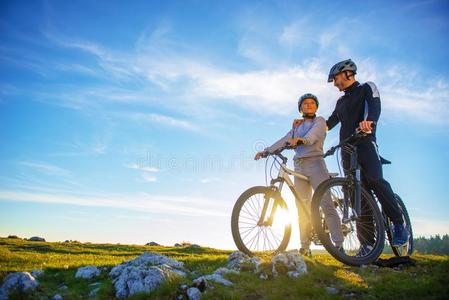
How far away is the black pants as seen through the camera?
9.11m

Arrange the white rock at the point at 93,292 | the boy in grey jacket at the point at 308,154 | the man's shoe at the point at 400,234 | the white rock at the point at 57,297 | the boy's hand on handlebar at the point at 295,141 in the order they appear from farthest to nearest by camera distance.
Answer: the boy in grey jacket at the point at 308,154 → the man's shoe at the point at 400,234 → the boy's hand on handlebar at the point at 295,141 → the white rock at the point at 93,292 → the white rock at the point at 57,297

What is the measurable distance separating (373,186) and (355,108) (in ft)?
6.87

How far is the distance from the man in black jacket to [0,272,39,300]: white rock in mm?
7284

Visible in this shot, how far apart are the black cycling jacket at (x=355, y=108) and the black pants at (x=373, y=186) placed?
16.8 inches

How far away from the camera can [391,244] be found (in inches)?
385

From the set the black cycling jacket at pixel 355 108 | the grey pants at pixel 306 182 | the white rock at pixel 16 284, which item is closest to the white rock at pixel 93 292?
the white rock at pixel 16 284

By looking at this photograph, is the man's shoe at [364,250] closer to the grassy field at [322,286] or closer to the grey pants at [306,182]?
the grassy field at [322,286]

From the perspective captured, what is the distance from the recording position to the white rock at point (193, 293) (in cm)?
654

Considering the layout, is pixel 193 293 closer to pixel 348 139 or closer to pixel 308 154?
pixel 308 154

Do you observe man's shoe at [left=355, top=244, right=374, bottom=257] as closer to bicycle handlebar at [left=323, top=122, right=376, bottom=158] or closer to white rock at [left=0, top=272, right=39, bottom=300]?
bicycle handlebar at [left=323, top=122, right=376, bottom=158]

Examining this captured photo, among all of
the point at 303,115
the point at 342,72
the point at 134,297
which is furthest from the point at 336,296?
the point at 342,72

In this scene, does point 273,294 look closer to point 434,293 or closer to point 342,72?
point 434,293

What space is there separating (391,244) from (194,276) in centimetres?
532

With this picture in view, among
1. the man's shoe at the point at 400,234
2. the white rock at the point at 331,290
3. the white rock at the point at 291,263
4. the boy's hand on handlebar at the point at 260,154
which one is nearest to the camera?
the white rock at the point at 331,290
